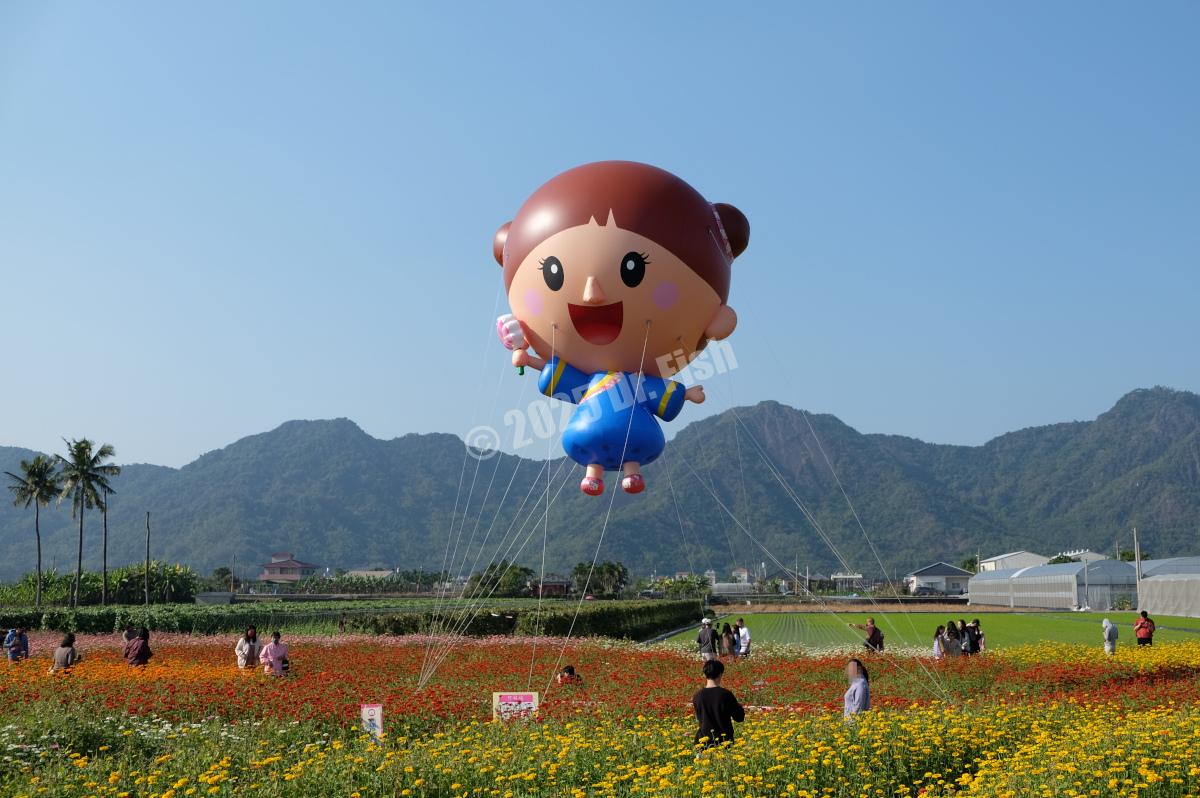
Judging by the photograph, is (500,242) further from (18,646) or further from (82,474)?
(82,474)

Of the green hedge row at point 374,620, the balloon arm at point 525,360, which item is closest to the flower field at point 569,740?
the balloon arm at point 525,360

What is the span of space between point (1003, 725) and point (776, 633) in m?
31.5

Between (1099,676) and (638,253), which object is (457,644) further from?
(638,253)

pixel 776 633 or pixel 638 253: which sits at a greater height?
pixel 638 253

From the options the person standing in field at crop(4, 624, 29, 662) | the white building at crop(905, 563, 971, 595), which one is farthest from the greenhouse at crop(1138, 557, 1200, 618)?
Answer: the white building at crop(905, 563, 971, 595)

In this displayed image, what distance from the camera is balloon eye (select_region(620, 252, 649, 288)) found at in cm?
1220

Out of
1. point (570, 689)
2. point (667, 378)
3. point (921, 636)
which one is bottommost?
point (921, 636)

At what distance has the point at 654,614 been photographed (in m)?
46.8

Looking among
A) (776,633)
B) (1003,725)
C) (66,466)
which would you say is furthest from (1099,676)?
(66,466)

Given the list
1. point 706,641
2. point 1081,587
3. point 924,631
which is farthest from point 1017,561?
point 706,641

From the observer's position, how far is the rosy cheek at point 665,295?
12.4m

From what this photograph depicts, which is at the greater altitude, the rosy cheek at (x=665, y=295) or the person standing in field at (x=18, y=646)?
the rosy cheek at (x=665, y=295)

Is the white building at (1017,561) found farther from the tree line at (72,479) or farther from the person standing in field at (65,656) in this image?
the person standing in field at (65,656)

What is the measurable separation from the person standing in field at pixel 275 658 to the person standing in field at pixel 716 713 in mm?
11581
